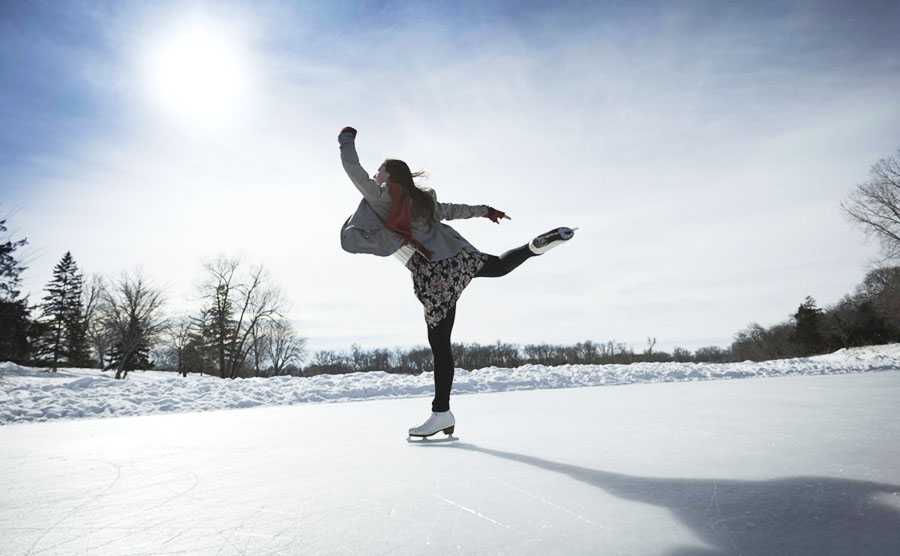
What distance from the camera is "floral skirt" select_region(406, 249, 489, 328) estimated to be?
2.61 meters

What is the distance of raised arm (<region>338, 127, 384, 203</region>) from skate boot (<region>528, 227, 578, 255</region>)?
3.22 ft

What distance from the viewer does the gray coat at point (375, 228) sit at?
8.13 feet

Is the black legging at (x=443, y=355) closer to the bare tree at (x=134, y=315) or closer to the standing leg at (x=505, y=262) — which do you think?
the standing leg at (x=505, y=262)

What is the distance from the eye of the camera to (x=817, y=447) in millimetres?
1796

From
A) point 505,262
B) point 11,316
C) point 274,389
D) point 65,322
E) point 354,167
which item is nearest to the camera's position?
point 354,167

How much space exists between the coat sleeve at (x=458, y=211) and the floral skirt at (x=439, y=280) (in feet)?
1.00

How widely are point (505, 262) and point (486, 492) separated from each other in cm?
160

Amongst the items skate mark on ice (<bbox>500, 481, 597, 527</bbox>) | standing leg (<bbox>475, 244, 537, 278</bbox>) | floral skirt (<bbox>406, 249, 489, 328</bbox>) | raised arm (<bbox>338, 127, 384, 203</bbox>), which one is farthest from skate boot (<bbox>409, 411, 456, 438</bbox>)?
raised arm (<bbox>338, 127, 384, 203</bbox>)

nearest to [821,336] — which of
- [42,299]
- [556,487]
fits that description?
[556,487]

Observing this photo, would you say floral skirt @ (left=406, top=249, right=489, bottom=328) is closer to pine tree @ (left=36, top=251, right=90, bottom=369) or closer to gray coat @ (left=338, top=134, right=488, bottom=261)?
gray coat @ (left=338, top=134, right=488, bottom=261)

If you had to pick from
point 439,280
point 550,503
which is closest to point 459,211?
point 439,280

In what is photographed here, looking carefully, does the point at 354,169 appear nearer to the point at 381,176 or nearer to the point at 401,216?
the point at 381,176

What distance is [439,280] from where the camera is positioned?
262cm

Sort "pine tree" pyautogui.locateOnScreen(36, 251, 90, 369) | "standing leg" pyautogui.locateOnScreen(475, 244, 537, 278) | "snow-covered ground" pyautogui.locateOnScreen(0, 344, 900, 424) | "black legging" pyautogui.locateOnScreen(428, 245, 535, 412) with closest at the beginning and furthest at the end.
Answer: "black legging" pyautogui.locateOnScreen(428, 245, 535, 412) < "standing leg" pyautogui.locateOnScreen(475, 244, 537, 278) < "snow-covered ground" pyautogui.locateOnScreen(0, 344, 900, 424) < "pine tree" pyautogui.locateOnScreen(36, 251, 90, 369)
